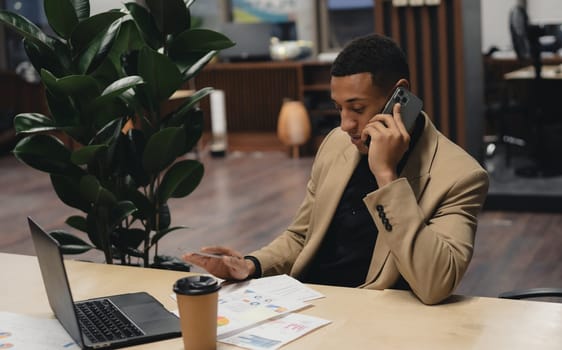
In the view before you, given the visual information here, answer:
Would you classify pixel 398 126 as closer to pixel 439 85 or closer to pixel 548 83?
pixel 439 85

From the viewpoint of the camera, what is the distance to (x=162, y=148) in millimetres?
2842

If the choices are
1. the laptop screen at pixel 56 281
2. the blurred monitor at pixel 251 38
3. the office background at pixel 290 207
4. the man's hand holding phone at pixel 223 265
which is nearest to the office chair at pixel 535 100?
the office background at pixel 290 207

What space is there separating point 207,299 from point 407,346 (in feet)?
1.33

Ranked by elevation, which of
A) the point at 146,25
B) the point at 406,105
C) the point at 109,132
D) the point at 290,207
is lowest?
the point at 290,207

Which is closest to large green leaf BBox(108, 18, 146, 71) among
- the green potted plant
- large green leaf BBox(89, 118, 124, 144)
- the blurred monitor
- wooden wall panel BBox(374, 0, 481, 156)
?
the green potted plant

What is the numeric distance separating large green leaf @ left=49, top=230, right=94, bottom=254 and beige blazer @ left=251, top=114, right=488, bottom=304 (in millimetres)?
828

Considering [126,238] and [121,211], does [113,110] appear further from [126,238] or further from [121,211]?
[126,238]

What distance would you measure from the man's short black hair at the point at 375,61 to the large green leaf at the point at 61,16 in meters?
0.99

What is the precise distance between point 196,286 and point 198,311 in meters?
0.05

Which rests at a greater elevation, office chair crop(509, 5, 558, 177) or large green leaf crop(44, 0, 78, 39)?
large green leaf crop(44, 0, 78, 39)

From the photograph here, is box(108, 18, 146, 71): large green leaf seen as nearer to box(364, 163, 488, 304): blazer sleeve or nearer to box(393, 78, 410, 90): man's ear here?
box(393, 78, 410, 90): man's ear

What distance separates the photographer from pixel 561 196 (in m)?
6.04

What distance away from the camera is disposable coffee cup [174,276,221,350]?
1627mm

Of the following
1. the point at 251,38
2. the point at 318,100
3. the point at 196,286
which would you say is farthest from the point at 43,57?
the point at 251,38
